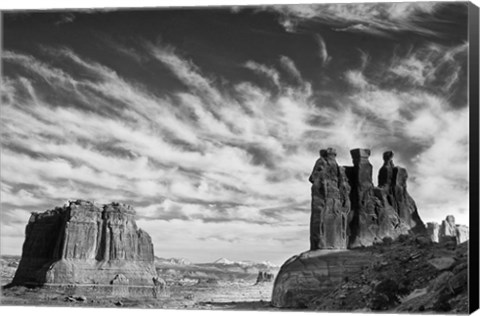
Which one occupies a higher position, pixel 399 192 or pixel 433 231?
pixel 399 192

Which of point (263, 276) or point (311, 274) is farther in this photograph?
point (263, 276)

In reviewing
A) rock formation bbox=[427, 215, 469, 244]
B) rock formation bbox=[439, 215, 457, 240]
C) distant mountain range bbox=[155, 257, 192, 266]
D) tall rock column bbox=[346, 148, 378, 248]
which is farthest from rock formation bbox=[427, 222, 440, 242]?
distant mountain range bbox=[155, 257, 192, 266]

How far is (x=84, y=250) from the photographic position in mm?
31375

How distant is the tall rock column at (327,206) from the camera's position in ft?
94.5

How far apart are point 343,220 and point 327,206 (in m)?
0.53

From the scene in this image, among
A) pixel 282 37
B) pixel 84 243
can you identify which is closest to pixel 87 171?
pixel 84 243

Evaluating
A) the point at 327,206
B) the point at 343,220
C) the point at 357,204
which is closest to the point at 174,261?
the point at 327,206

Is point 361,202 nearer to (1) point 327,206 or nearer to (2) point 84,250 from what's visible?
(1) point 327,206

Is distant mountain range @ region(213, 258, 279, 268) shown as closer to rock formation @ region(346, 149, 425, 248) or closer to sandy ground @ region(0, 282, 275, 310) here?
sandy ground @ region(0, 282, 275, 310)

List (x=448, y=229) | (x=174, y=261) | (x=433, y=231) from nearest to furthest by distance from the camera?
(x=448, y=229)
(x=433, y=231)
(x=174, y=261)

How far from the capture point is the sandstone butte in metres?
28.5

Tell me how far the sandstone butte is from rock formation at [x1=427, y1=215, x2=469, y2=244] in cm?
47

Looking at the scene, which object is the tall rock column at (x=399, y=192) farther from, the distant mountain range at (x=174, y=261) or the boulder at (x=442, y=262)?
the distant mountain range at (x=174, y=261)

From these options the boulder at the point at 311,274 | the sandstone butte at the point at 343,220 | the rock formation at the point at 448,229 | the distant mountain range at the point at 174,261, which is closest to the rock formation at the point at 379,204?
the sandstone butte at the point at 343,220
